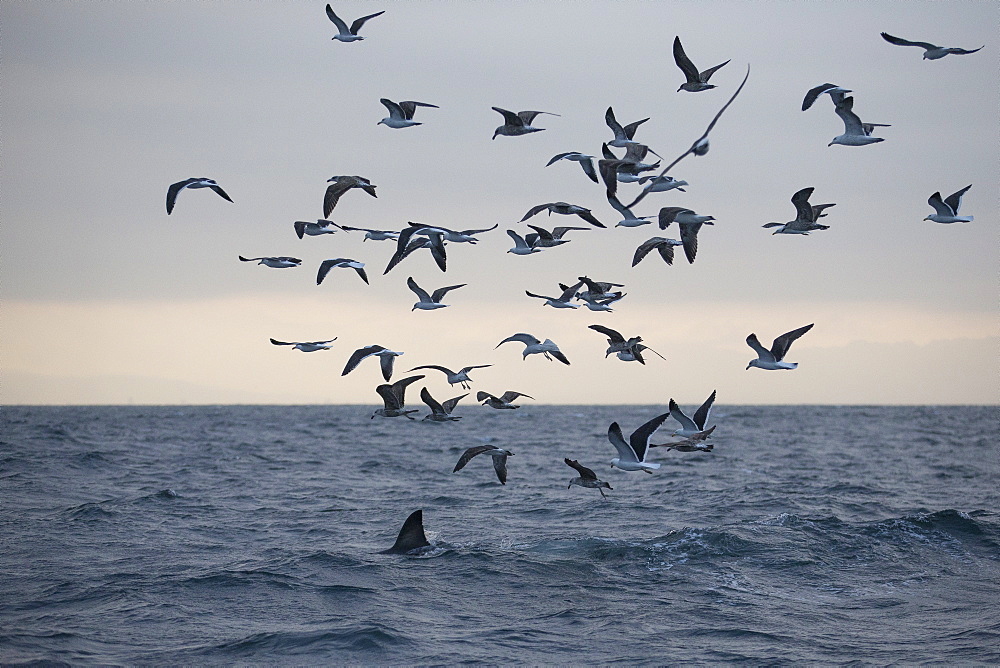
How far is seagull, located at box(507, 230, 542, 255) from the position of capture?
17.8 meters

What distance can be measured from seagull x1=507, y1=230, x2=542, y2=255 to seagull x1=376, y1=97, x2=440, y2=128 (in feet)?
8.67

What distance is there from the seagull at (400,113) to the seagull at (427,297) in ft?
10.2

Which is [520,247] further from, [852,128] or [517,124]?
Answer: [852,128]

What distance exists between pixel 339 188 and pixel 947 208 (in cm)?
1078

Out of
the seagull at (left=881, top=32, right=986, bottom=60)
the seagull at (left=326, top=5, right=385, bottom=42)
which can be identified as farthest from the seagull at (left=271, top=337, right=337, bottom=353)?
the seagull at (left=881, top=32, right=986, bottom=60)

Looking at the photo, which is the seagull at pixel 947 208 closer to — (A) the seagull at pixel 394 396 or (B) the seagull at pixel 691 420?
(B) the seagull at pixel 691 420

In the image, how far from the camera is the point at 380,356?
18.4m

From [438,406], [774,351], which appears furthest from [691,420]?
[438,406]

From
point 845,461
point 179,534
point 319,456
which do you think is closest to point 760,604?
point 179,534

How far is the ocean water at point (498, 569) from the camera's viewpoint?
1598cm

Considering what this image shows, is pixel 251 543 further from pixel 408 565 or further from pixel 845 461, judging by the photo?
pixel 845 461

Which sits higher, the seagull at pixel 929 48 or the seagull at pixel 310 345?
the seagull at pixel 929 48

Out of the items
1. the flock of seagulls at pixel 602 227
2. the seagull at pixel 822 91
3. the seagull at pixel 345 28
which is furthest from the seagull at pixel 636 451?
the seagull at pixel 345 28

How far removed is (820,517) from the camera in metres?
26.6
